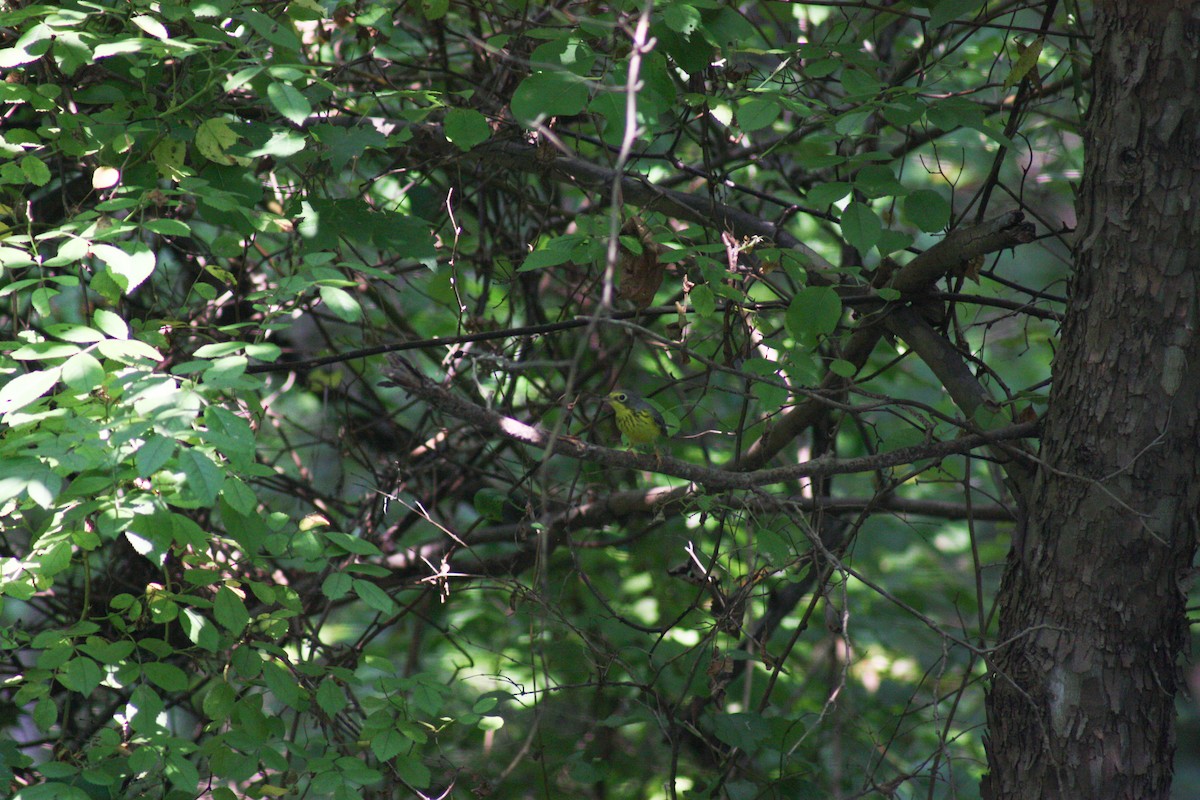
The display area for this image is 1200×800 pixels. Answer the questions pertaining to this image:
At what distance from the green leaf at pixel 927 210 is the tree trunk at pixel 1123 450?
306mm

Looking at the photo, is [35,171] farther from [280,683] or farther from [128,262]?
[280,683]

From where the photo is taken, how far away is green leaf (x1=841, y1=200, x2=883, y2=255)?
2084mm

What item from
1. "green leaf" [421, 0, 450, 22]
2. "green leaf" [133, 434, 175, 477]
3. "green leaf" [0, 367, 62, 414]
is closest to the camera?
"green leaf" [133, 434, 175, 477]

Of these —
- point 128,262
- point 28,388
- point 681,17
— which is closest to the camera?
point 28,388

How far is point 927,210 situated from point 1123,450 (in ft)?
2.21

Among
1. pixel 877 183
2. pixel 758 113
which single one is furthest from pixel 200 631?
pixel 877 183

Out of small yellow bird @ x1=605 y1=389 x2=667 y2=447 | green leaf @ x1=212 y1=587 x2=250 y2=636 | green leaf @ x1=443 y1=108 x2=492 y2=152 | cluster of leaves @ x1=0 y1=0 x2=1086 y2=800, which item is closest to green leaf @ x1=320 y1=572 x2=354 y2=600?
cluster of leaves @ x1=0 y1=0 x2=1086 y2=800

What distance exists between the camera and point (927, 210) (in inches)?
87.4

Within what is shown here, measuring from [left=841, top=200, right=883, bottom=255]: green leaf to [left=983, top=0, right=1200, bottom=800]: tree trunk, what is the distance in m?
0.41

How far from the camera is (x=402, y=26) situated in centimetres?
321

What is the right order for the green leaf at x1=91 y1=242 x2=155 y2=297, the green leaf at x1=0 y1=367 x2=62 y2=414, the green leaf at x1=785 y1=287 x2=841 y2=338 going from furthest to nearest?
1. the green leaf at x1=785 y1=287 x2=841 y2=338
2. the green leaf at x1=91 y1=242 x2=155 y2=297
3. the green leaf at x1=0 y1=367 x2=62 y2=414

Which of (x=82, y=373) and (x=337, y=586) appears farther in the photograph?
(x=337, y=586)

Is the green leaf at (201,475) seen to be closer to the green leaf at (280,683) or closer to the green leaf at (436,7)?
the green leaf at (280,683)

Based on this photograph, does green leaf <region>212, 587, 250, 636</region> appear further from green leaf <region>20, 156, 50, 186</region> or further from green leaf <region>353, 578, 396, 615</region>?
green leaf <region>20, 156, 50, 186</region>
